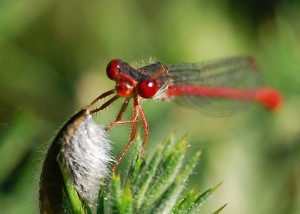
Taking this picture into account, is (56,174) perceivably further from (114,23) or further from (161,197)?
(114,23)

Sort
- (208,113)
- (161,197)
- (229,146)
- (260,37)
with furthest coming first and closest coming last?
(260,37)
(229,146)
(208,113)
(161,197)

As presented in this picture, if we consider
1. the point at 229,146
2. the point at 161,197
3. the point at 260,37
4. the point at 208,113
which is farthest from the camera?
the point at 260,37

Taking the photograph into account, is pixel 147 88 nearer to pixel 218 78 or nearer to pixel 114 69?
pixel 114 69

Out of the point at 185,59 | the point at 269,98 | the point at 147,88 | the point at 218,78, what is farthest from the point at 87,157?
the point at 185,59

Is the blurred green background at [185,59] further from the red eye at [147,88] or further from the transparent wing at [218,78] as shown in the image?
the red eye at [147,88]

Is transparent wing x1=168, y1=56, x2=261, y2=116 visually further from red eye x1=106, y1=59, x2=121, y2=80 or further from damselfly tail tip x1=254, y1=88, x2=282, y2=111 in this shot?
red eye x1=106, y1=59, x2=121, y2=80

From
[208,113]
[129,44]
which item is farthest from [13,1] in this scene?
[208,113]

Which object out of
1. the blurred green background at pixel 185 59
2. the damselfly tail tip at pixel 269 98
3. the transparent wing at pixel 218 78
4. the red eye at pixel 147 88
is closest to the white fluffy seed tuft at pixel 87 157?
the red eye at pixel 147 88
